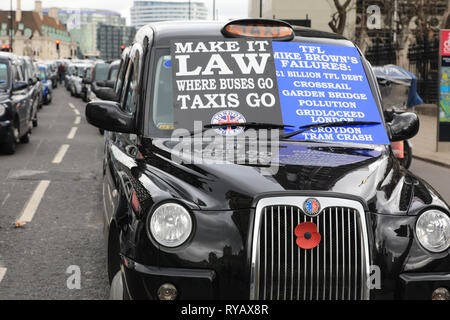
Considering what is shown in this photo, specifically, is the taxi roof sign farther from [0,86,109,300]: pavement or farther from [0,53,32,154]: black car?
[0,53,32,154]: black car

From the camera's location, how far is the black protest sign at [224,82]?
457cm

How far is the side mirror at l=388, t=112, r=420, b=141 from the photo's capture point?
484cm

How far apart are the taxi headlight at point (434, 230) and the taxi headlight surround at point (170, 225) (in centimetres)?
115

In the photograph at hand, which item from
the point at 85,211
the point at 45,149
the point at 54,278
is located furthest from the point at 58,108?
the point at 54,278

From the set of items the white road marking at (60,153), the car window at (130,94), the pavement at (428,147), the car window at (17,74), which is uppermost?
the car window at (130,94)

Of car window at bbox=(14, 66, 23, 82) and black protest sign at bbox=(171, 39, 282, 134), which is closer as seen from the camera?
black protest sign at bbox=(171, 39, 282, 134)

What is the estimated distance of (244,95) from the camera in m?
4.64

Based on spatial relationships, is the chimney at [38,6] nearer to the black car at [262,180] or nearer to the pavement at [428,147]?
the pavement at [428,147]

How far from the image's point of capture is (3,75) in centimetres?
1469

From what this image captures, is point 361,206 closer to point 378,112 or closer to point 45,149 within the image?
point 378,112

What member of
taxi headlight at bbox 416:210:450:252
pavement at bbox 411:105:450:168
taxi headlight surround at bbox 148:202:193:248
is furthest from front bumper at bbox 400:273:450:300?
pavement at bbox 411:105:450:168

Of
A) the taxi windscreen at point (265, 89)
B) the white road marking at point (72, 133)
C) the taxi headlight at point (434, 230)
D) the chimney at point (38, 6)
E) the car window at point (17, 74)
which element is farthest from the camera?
the chimney at point (38, 6)

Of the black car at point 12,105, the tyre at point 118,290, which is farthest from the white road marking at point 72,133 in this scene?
the tyre at point 118,290
